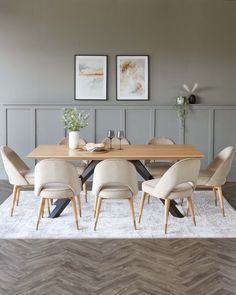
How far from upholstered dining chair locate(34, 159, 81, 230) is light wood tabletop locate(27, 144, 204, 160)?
0.31 m

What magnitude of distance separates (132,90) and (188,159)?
3.03 metres

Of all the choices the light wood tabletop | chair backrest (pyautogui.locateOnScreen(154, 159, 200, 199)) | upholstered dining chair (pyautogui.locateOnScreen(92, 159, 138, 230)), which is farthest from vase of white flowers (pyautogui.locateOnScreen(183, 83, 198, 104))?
upholstered dining chair (pyautogui.locateOnScreen(92, 159, 138, 230))

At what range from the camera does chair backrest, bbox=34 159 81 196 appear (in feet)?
15.0

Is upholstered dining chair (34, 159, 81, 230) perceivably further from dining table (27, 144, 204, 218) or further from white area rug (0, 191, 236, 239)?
dining table (27, 144, 204, 218)

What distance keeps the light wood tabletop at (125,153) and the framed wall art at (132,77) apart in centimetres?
185

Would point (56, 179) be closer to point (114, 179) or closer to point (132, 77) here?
point (114, 179)

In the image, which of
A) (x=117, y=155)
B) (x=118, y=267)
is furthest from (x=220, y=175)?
(x=118, y=267)

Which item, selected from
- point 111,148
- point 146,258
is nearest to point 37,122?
point 111,148

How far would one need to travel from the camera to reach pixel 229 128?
738 centimetres

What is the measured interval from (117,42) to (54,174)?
344 cm

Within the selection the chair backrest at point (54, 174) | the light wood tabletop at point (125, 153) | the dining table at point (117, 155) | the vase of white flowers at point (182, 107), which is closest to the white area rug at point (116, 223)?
the dining table at point (117, 155)

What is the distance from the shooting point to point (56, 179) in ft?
15.2

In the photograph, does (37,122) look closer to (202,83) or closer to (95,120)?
(95,120)

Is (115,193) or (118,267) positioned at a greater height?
(115,193)
